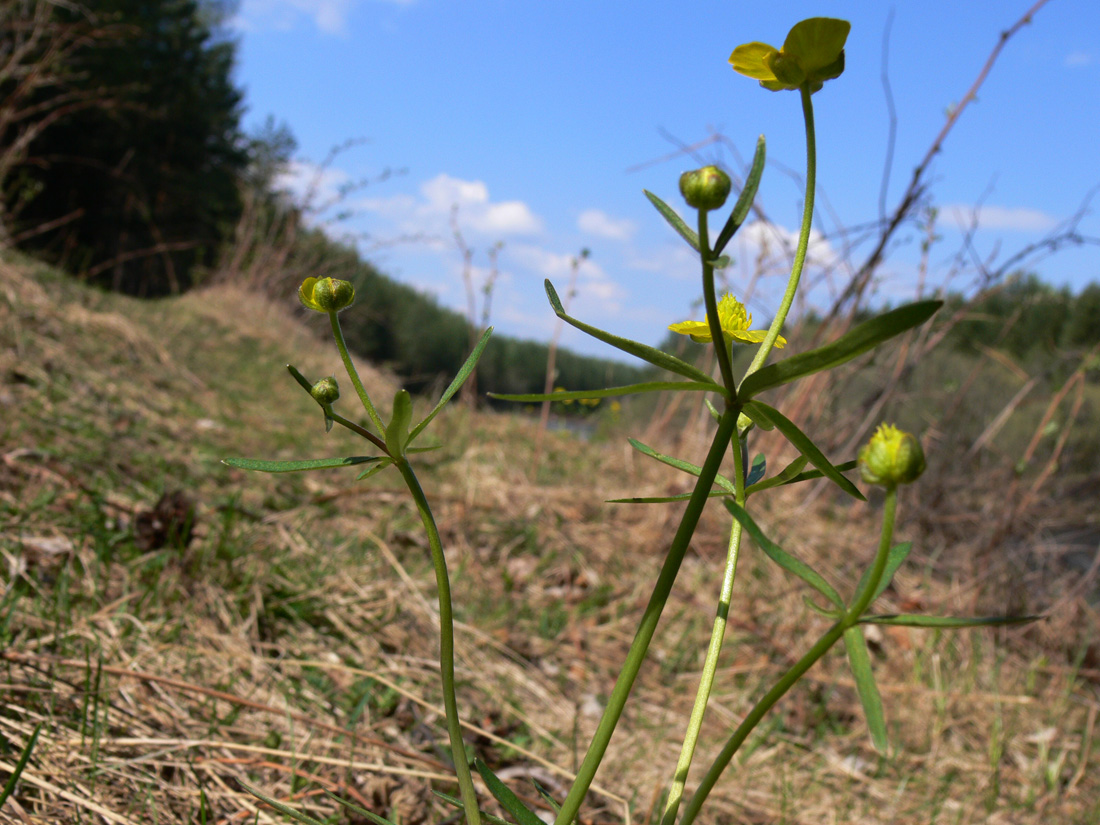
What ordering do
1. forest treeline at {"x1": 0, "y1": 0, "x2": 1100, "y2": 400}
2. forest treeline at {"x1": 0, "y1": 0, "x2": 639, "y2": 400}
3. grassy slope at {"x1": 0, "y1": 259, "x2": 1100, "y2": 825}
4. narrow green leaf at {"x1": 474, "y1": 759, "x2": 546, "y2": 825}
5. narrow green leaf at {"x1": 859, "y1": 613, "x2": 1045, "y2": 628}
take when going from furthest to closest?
forest treeline at {"x1": 0, "y1": 0, "x2": 639, "y2": 400} → forest treeline at {"x1": 0, "y1": 0, "x2": 1100, "y2": 400} → grassy slope at {"x1": 0, "y1": 259, "x2": 1100, "y2": 825} → narrow green leaf at {"x1": 474, "y1": 759, "x2": 546, "y2": 825} → narrow green leaf at {"x1": 859, "y1": 613, "x2": 1045, "y2": 628}

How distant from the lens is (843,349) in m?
0.38

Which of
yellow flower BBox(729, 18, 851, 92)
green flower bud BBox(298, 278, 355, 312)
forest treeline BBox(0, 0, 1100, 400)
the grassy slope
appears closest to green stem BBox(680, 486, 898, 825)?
yellow flower BBox(729, 18, 851, 92)

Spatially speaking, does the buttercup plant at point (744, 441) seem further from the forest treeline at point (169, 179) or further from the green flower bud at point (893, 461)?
the forest treeline at point (169, 179)

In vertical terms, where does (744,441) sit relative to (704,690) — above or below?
above

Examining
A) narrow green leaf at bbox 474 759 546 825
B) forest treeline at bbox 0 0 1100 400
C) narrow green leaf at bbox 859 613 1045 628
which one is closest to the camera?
narrow green leaf at bbox 859 613 1045 628

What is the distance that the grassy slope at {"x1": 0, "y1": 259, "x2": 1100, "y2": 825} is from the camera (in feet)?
3.00

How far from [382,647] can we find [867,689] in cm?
121

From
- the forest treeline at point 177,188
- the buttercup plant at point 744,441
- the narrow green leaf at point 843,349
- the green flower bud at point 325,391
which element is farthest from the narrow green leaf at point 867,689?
the forest treeline at point 177,188

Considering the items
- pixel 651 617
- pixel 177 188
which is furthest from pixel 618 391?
pixel 177 188

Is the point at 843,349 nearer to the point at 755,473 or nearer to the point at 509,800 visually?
the point at 755,473

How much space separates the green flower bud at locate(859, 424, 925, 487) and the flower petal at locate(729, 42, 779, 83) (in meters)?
0.23

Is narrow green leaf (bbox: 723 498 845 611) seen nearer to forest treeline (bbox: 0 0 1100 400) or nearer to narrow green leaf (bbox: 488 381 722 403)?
narrow green leaf (bbox: 488 381 722 403)

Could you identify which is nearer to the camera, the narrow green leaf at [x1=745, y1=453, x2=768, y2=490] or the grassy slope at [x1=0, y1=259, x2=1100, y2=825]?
the narrow green leaf at [x1=745, y1=453, x2=768, y2=490]

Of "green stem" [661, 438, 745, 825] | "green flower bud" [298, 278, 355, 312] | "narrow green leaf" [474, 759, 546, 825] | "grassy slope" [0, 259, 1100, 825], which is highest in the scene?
"green flower bud" [298, 278, 355, 312]
